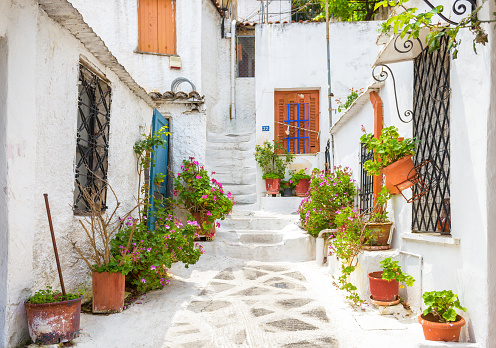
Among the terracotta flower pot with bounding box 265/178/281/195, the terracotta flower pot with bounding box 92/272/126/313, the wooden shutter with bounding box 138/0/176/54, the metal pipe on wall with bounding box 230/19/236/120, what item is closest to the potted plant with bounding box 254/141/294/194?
the terracotta flower pot with bounding box 265/178/281/195

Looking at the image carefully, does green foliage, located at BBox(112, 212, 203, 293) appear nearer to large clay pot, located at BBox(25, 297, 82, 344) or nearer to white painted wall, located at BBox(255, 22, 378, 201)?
large clay pot, located at BBox(25, 297, 82, 344)

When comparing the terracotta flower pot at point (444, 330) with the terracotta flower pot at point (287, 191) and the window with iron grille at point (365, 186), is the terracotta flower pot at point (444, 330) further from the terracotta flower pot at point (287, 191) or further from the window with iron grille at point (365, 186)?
the terracotta flower pot at point (287, 191)

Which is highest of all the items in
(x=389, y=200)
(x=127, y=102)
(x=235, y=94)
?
(x=235, y=94)

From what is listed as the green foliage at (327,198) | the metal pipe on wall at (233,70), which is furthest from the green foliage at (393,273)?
the metal pipe on wall at (233,70)

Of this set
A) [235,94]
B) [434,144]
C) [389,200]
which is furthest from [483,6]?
[235,94]

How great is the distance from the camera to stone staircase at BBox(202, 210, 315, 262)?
768 centimetres

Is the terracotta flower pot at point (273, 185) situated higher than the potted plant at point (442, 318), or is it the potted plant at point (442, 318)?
the terracotta flower pot at point (273, 185)

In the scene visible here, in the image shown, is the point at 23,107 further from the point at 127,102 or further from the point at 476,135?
the point at 476,135

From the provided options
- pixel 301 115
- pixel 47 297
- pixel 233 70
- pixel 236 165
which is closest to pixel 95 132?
pixel 47 297

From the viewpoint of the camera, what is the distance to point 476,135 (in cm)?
336

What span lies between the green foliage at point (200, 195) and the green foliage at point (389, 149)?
355cm

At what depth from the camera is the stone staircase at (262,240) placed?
7.68 metres

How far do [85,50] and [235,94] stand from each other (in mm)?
9095

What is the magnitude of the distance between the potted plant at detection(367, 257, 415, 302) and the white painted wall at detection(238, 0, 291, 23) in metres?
11.3
